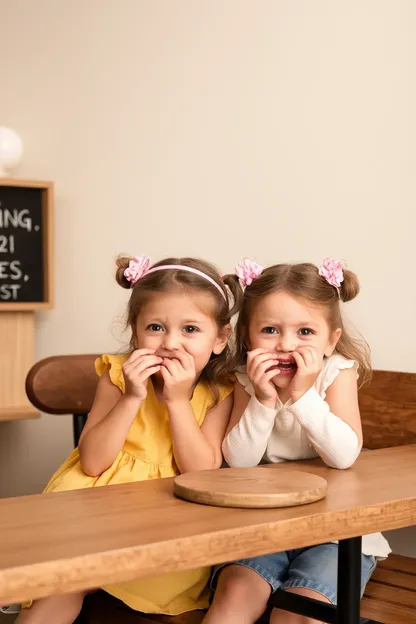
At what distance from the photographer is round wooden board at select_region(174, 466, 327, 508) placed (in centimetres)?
114

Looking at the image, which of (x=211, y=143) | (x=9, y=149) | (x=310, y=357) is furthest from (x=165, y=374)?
(x=9, y=149)

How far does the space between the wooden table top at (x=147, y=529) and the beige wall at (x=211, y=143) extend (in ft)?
3.26

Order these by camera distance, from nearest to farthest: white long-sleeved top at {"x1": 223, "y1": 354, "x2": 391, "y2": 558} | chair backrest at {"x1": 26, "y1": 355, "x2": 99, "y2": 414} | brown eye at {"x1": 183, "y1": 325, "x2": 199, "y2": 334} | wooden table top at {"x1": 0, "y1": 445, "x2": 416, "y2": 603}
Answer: wooden table top at {"x1": 0, "y1": 445, "x2": 416, "y2": 603}
white long-sleeved top at {"x1": 223, "y1": 354, "x2": 391, "y2": 558}
brown eye at {"x1": 183, "y1": 325, "x2": 199, "y2": 334}
chair backrest at {"x1": 26, "y1": 355, "x2": 99, "y2": 414}

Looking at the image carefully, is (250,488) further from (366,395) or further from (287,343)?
(366,395)

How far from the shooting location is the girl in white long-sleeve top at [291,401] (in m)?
1.55

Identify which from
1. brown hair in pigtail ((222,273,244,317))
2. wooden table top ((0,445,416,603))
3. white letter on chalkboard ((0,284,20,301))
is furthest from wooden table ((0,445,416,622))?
white letter on chalkboard ((0,284,20,301))

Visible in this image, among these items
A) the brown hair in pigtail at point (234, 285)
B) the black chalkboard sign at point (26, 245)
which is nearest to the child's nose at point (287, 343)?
the brown hair in pigtail at point (234, 285)

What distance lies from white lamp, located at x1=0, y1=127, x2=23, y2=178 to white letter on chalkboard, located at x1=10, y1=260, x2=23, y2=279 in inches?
11.1

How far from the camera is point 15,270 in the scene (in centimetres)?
297

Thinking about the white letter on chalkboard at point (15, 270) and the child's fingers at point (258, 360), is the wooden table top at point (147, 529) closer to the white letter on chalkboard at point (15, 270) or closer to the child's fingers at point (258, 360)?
the child's fingers at point (258, 360)

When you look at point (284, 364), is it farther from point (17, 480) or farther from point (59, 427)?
point (17, 480)

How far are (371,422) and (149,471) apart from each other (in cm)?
57

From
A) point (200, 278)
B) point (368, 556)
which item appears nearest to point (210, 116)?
point (200, 278)

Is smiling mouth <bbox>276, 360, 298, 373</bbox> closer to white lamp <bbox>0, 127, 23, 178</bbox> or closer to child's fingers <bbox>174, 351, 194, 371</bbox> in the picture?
child's fingers <bbox>174, 351, 194, 371</bbox>
